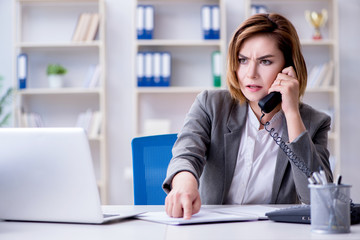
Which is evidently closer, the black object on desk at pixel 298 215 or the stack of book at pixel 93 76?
the black object on desk at pixel 298 215

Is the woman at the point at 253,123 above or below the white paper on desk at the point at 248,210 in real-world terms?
above

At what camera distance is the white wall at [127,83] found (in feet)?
15.4

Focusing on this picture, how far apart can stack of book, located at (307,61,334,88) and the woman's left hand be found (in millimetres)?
2815

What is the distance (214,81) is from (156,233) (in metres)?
3.41

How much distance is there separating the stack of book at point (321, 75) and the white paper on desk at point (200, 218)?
330cm

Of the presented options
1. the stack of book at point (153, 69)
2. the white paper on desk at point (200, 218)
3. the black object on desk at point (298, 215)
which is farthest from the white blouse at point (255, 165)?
the stack of book at point (153, 69)

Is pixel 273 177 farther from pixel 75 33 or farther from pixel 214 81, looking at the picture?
pixel 75 33

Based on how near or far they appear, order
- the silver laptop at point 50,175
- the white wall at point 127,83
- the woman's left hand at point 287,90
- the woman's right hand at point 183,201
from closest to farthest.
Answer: the silver laptop at point 50,175 < the woman's right hand at point 183,201 < the woman's left hand at point 287,90 < the white wall at point 127,83

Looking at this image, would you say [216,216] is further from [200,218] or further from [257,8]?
[257,8]

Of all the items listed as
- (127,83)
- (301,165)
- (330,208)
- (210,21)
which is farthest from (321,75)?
(330,208)

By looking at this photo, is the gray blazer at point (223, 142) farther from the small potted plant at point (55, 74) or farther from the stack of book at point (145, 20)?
the small potted plant at point (55, 74)

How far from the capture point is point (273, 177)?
184 centimetres

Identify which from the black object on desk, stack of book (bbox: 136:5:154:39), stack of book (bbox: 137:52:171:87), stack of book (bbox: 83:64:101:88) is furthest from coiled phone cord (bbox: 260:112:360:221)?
stack of book (bbox: 83:64:101:88)

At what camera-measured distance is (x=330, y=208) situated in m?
1.14
